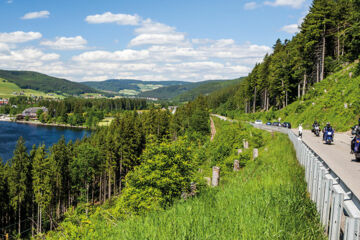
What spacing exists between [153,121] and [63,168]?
36.8m

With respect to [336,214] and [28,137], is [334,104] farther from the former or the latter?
[28,137]

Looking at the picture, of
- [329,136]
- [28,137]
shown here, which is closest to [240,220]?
[329,136]

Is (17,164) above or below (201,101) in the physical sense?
below

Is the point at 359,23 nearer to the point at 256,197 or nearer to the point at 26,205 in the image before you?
the point at 256,197

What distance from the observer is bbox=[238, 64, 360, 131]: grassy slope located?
96.9 ft

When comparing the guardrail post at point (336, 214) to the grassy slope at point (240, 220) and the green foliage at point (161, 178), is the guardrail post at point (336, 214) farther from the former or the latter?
the green foliage at point (161, 178)

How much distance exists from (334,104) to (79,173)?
49814 millimetres

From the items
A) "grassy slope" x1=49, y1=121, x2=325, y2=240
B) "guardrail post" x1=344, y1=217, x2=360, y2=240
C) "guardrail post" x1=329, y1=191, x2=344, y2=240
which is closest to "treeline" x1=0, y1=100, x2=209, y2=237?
"grassy slope" x1=49, y1=121, x2=325, y2=240

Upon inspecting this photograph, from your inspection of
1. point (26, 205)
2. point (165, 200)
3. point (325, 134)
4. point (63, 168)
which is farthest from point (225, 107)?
point (165, 200)

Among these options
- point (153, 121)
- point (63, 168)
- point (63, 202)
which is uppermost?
point (153, 121)

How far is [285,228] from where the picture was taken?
5891 millimetres

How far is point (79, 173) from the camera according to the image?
58219mm

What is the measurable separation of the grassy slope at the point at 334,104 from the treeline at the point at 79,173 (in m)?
20.0

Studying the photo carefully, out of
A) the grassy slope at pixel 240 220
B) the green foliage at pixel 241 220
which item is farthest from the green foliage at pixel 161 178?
the grassy slope at pixel 240 220
